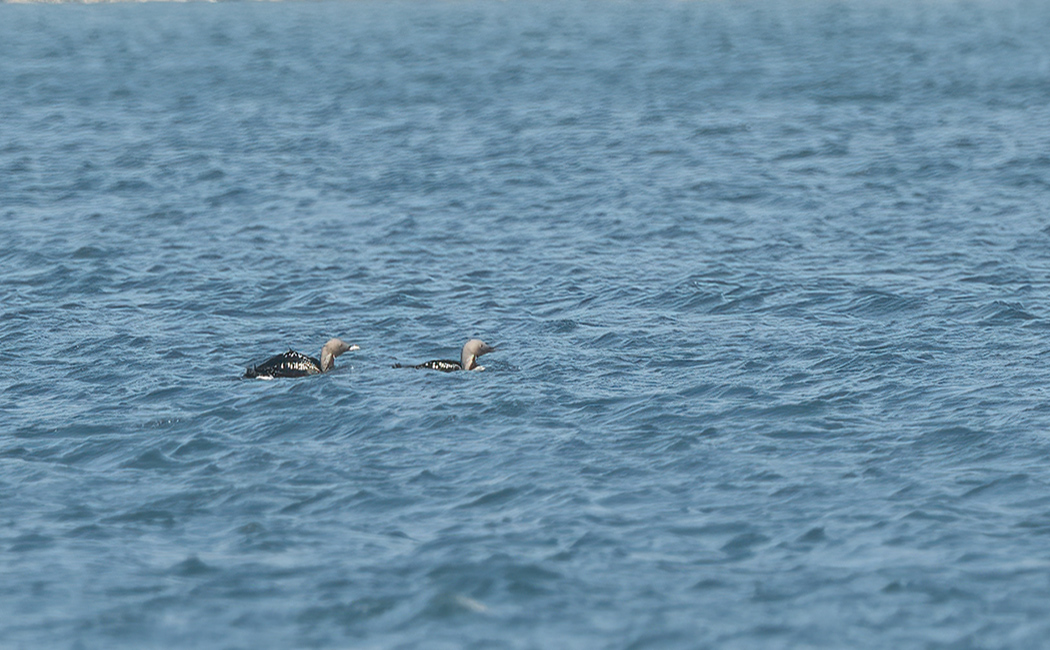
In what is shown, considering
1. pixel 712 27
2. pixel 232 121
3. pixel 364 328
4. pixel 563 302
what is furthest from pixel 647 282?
pixel 712 27

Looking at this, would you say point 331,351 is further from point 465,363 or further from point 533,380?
point 533,380

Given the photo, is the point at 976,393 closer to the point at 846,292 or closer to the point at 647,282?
the point at 846,292

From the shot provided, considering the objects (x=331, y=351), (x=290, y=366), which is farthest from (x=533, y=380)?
(x=290, y=366)

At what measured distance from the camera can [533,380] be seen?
68.6ft

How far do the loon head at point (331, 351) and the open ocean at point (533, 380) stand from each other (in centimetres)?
54

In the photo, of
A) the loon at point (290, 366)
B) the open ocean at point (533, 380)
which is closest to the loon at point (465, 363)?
the open ocean at point (533, 380)

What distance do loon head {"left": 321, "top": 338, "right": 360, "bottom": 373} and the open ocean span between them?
54 centimetres

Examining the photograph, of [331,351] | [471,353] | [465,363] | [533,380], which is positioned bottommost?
[533,380]

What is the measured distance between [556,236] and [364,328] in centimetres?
820

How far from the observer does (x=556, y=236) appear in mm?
31172

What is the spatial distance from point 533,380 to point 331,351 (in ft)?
11.0

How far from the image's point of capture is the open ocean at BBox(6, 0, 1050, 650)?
545 inches

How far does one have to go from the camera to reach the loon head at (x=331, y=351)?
21.3 metres

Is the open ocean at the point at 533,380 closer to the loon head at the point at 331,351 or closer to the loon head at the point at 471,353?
the loon head at the point at 471,353
